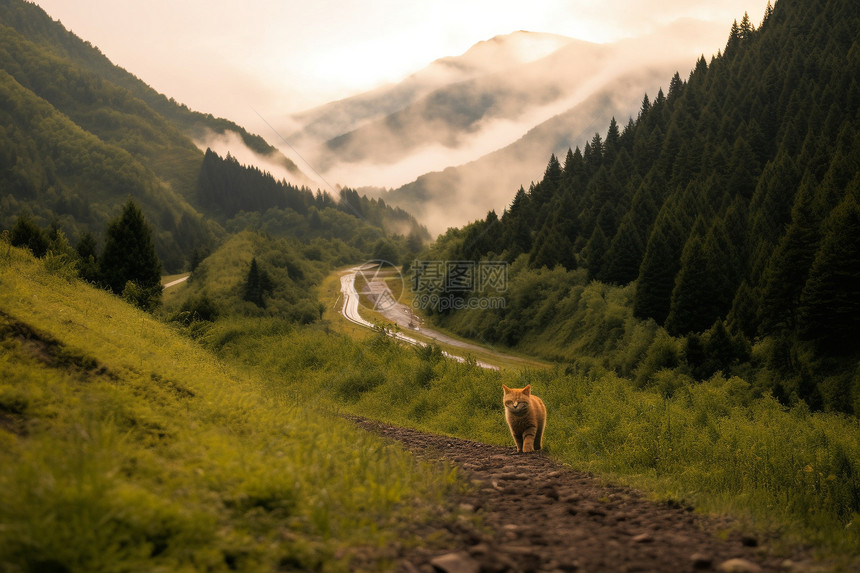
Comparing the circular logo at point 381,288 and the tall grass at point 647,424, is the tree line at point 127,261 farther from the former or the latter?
the circular logo at point 381,288

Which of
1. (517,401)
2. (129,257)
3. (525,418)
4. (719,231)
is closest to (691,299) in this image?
(719,231)

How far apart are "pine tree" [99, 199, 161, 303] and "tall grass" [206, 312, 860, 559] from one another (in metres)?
10.5

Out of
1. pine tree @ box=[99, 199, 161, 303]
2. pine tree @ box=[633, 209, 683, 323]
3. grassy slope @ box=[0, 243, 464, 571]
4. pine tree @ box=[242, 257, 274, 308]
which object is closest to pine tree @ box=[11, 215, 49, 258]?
pine tree @ box=[99, 199, 161, 303]

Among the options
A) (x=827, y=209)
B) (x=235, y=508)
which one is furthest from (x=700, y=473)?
(x=827, y=209)

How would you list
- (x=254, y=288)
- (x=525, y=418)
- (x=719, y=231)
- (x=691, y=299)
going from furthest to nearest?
(x=254, y=288) → (x=719, y=231) → (x=691, y=299) → (x=525, y=418)

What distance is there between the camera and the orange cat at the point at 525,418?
12531mm

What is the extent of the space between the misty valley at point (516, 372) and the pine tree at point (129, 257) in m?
0.22

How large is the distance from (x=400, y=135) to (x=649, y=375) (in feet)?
409

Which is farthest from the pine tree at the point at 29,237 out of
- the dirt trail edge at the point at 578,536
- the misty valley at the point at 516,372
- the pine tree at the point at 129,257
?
the dirt trail edge at the point at 578,536

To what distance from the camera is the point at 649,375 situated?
31234mm

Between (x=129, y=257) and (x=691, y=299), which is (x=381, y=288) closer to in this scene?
(x=129, y=257)

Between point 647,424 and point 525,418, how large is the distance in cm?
444

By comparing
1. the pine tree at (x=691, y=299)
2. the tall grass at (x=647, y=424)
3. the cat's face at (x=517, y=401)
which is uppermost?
the pine tree at (x=691, y=299)

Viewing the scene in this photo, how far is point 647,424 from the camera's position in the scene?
15.0 meters
